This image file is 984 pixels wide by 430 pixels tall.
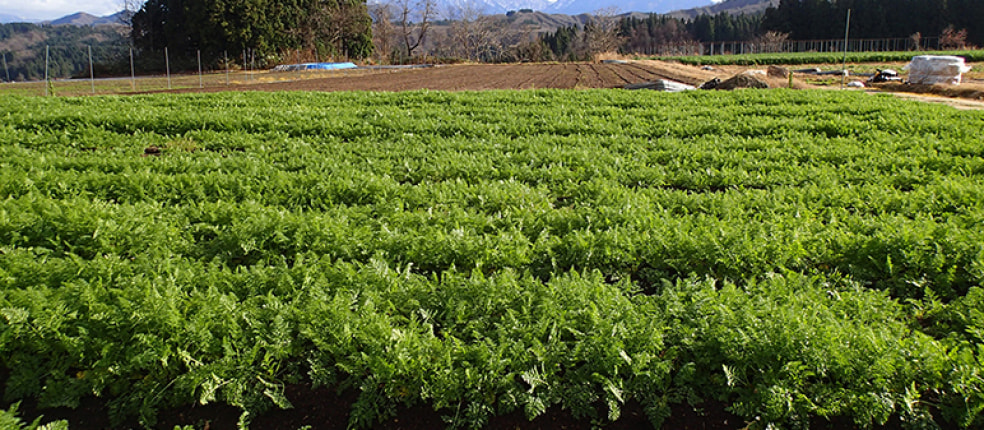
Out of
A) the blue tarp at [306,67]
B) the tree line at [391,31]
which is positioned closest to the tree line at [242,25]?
the tree line at [391,31]

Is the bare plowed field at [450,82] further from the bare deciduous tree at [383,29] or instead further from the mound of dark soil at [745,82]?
the bare deciduous tree at [383,29]

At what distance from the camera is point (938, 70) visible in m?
30.8

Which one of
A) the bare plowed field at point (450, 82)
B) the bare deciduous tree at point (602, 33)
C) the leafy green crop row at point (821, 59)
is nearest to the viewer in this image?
the bare plowed field at point (450, 82)

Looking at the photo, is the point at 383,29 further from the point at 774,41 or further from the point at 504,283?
the point at 504,283

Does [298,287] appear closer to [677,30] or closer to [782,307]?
[782,307]

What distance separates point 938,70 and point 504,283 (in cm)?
3512

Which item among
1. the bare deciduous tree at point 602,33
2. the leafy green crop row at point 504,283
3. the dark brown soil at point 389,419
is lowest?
the dark brown soil at point 389,419

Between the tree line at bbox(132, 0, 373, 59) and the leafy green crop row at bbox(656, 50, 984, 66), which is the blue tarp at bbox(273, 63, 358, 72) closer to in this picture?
the tree line at bbox(132, 0, 373, 59)

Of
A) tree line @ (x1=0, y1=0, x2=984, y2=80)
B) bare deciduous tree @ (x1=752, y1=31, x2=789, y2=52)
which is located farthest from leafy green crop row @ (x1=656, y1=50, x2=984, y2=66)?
bare deciduous tree @ (x1=752, y1=31, x2=789, y2=52)

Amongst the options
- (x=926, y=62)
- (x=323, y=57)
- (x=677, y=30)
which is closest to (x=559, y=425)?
(x=926, y=62)

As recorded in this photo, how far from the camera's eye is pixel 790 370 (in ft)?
11.4

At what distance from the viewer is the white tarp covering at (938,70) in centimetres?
3039

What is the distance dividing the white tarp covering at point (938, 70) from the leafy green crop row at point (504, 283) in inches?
1014

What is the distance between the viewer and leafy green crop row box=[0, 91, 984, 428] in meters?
3.55
